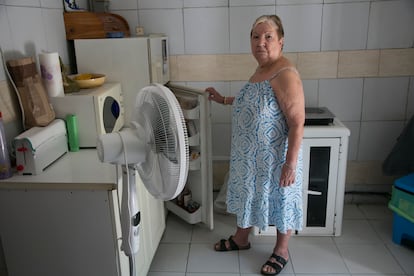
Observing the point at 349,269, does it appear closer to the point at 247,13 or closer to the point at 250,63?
the point at 250,63

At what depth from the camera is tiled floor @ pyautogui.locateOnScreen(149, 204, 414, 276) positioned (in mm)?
2002

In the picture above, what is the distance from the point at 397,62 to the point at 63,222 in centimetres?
223

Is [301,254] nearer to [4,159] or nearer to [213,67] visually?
[213,67]

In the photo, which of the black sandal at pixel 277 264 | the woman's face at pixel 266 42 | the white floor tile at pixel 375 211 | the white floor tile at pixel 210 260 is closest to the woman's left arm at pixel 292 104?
the woman's face at pixel 266 42

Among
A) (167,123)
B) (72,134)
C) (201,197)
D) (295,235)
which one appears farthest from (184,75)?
(167,123)

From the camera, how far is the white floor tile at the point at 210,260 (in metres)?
2.02

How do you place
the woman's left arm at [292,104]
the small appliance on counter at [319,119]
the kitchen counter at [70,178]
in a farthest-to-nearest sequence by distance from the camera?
the small appliance on counter at [319,119], the woman's left arm at [292,104], the kitchen counter at [70,178]

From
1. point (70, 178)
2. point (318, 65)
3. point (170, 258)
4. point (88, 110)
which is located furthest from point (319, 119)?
point (70, 178)

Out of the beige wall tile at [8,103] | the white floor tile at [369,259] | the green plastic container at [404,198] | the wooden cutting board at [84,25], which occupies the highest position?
the wooden cutting board at [84,25]

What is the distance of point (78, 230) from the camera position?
146 cm

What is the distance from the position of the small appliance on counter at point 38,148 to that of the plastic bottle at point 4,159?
35mm

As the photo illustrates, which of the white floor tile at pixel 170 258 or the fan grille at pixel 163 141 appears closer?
the fan grille at pixel 163 141

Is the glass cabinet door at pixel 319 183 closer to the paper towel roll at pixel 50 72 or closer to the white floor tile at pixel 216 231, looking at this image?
the white floor tile at pixel 216 231

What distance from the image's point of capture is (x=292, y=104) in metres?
1.66
